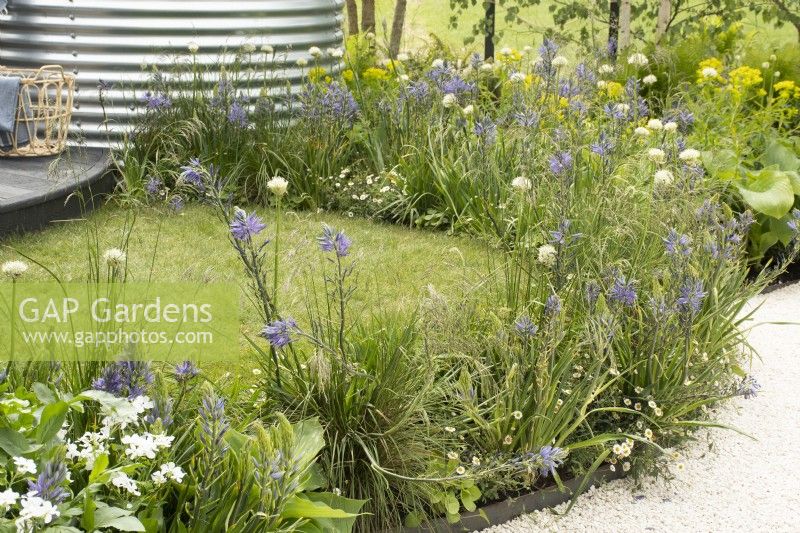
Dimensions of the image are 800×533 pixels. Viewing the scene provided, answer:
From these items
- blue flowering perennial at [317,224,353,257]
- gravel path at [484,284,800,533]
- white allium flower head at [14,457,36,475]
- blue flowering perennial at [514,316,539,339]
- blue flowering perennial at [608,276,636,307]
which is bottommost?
gravel path at [484,284,800,533]

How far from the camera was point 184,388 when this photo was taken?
2.62 m

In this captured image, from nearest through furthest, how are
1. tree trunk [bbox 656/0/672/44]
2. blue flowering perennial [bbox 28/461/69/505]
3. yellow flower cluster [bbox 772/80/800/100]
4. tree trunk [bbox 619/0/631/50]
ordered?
blue flowering perennial [bbox 28/461/69/505], yellow flower cluster [bbox 772/80/800/100], tree trunk [bbox 619/0/631/50], tree trunk [bbox 656/0/672/44]

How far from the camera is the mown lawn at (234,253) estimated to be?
4609 mm

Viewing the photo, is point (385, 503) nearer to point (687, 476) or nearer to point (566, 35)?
point (687, 476)

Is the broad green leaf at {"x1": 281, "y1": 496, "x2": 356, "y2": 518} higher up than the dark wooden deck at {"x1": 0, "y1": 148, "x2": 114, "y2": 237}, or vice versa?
the broad green leaf at {"x1": 281, "y1": 496, "x2": 356, "y2": 518}

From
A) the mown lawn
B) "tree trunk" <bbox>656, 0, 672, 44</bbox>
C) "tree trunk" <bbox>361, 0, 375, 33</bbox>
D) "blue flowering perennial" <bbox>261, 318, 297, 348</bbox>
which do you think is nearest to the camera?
"blue flowering perennial" <bbox>261, 318, 297, 348</bbox>

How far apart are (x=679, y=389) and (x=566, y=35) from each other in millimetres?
6821

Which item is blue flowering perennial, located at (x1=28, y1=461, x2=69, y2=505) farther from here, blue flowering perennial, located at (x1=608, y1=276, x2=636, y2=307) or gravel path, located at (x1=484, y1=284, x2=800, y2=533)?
blue flowering perennial, located at (x1=608, y1=276, x2=636, y2=307)

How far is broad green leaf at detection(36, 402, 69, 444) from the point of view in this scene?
231 cm

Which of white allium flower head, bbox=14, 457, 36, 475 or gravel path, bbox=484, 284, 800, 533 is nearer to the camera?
white allium flower head, bbox=14, 457, 36, 475

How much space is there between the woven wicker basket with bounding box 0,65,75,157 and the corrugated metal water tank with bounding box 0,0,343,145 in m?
0.18

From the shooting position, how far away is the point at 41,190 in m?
5.39

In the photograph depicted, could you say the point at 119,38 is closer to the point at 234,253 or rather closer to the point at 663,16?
the point at 234,253

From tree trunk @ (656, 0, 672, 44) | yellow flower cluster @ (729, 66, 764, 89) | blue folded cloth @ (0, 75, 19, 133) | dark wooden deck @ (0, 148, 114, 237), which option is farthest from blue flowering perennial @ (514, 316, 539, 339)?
tree trunk @ (656, 0, 672, 44)
